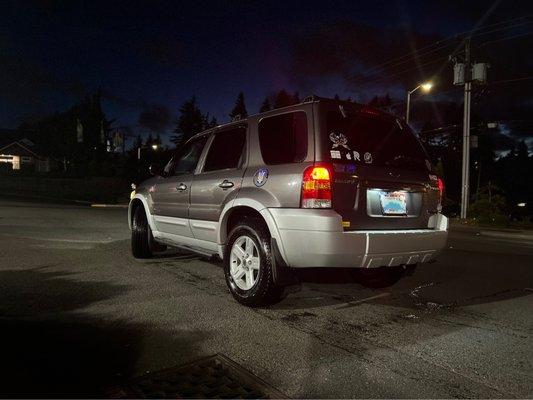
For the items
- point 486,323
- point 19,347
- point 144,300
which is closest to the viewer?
point 19,347

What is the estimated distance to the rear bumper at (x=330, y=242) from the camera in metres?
4.01

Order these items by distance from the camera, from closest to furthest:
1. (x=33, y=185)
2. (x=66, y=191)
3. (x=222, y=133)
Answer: (x=222, y=133), (x=66, y=191), (x=33, y=185)

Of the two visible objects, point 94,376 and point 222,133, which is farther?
point 222,133

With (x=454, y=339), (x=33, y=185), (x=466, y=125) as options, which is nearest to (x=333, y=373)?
(x=454, y=339)

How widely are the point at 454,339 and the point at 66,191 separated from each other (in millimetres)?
41817

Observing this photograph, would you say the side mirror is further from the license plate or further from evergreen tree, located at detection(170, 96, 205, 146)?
evergreen tree, located at detection(170, 96, 205, 146)

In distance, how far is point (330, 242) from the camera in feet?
13.1

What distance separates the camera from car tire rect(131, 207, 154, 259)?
7.14m

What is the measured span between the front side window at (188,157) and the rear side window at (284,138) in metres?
1.41

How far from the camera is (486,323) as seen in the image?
14.0 ft

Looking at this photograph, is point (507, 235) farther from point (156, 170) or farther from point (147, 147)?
point (147, 147)

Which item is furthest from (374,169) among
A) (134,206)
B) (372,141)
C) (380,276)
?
(134,206)

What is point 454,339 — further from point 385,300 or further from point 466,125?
point 466,125

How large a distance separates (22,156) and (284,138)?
74.9 meters
